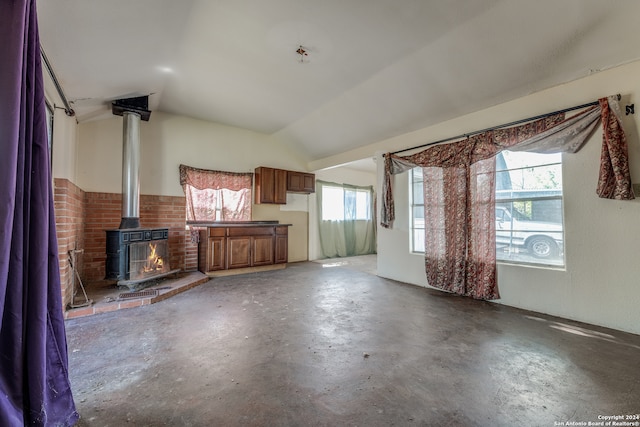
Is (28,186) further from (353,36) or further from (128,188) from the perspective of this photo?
(128,188)

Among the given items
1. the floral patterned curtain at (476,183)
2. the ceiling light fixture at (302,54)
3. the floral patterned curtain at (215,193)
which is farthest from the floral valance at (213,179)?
the floral patterned curtain at (476,183)

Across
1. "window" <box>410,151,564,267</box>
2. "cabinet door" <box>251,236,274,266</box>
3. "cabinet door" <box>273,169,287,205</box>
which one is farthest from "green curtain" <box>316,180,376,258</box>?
"window" <box>410,151,564,267</box>

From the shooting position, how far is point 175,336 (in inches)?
94.7

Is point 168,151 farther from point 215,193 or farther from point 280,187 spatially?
point 280,187

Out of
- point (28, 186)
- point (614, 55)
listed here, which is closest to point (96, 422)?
point (28, 186)

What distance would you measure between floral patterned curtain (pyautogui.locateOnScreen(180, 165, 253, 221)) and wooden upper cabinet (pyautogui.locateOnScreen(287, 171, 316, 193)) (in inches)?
35.1

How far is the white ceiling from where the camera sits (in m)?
2.33

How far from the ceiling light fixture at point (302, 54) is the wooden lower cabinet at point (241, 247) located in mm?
3057

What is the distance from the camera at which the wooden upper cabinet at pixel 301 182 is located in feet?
20.3

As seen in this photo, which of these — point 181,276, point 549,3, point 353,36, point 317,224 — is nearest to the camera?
point 549,3

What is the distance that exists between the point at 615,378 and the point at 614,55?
2812mm

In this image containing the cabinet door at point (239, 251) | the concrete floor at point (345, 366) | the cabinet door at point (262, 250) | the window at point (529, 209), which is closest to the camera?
the concrete floor at point (345, 366)

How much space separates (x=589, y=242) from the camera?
2730 millimetres

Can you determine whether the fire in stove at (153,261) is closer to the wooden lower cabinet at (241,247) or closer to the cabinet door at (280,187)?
the wooden lower cabinet at (241,247)
